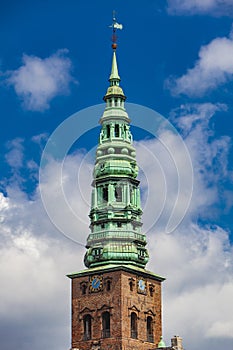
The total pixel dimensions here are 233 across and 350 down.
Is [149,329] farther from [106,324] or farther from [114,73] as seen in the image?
[114,73]

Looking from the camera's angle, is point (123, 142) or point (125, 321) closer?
point (125, 321)

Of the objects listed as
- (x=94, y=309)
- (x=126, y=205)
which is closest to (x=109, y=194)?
(x=126, y=205)

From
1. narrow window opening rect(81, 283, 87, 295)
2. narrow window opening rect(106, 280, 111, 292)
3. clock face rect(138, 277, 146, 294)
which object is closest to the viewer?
narrow window opening rect(106, 280, 111, 292)

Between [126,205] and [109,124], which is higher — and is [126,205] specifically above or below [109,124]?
below

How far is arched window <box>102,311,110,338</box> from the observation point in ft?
518

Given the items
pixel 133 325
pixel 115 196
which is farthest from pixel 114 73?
pixel 133 325

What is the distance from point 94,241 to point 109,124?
17.1 m

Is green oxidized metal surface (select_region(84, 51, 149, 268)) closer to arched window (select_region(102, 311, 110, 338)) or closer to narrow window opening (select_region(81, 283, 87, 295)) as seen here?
narrow window opening (select_region(81, 283, 87, 295))

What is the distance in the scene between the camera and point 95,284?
16112 cm

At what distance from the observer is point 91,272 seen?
161625 mm

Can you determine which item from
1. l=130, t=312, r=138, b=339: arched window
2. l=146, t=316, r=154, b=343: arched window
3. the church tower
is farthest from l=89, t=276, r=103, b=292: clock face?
l=146, t=316, r=154, b=343: arched window

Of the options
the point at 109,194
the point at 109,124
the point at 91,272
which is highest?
the point at 109,124

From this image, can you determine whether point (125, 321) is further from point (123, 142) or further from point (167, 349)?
point (123, 142)

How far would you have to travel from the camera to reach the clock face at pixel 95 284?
161 meters
